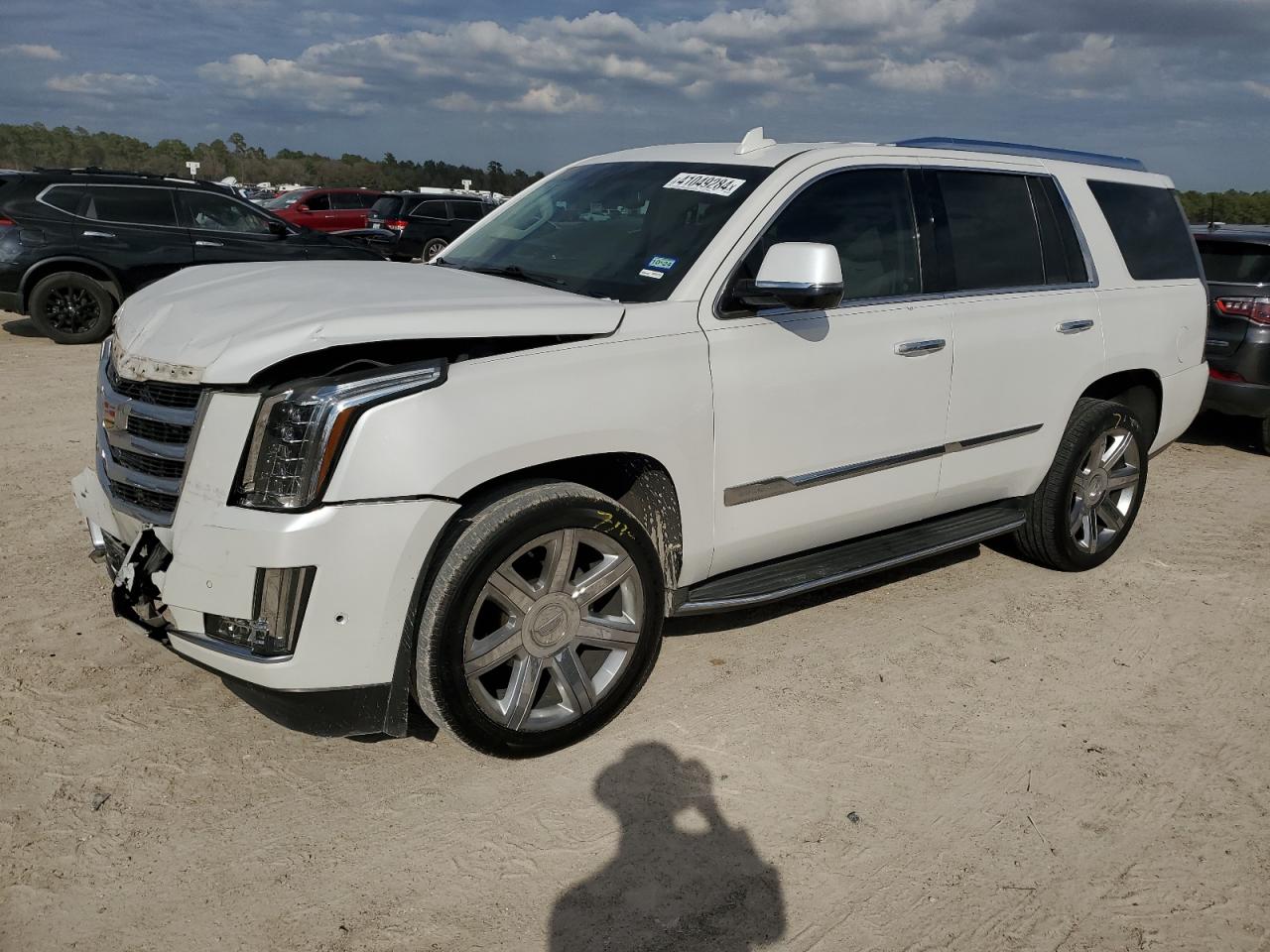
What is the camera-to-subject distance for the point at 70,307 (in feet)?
35.8

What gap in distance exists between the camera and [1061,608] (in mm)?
4785

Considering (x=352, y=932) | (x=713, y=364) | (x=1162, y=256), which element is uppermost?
(x=1162, y=256)

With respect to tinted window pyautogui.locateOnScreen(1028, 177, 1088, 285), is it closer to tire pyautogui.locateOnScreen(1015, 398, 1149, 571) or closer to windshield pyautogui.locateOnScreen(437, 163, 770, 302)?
tire pyautogui.locateOnScreen(1015, 398, 1149, 571)

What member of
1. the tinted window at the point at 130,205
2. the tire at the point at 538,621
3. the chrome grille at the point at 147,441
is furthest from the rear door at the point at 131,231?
the tire at the point at 538,621

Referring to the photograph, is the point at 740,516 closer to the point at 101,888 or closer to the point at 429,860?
the point at 429,860

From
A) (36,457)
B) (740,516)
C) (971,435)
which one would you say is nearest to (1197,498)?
(971,435)

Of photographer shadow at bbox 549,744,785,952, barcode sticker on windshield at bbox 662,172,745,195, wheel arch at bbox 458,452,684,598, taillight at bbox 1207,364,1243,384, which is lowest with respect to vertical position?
photographer shadow at bbox 549,744,785,952

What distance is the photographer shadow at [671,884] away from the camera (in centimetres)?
260

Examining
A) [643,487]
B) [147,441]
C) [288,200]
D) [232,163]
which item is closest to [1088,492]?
[643,487]

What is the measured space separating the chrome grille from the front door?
1652 mm

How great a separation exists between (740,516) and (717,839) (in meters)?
1.13

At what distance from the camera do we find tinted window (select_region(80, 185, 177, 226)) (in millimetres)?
10961

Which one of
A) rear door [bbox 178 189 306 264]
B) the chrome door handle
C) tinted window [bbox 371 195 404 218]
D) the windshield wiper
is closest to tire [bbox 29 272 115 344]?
rear door [bbox 178 189 306 264]

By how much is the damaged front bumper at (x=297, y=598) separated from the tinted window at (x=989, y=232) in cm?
258
